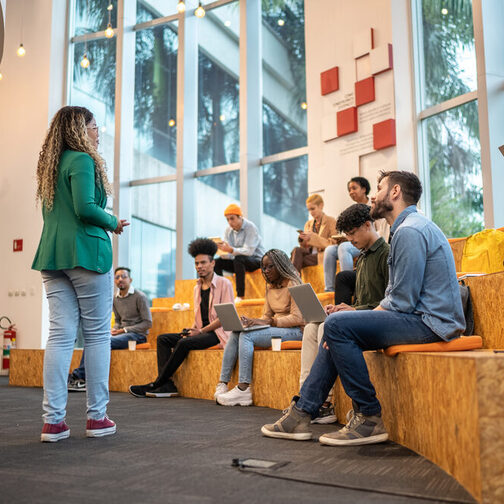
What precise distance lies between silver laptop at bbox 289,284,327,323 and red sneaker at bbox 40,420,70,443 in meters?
1.39

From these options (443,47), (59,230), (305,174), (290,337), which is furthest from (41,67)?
(59,230)

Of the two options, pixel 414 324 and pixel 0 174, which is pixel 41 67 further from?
pixel 414 324

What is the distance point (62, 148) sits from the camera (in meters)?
2.61

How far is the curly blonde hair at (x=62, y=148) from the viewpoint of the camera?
256cm

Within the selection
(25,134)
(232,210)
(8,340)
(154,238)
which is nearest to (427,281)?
(232,210)

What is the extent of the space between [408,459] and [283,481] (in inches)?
21.4

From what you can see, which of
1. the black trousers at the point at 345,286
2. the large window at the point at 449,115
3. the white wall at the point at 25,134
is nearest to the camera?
the black trousers at the point at 345,286

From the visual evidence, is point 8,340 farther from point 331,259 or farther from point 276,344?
point 276,344

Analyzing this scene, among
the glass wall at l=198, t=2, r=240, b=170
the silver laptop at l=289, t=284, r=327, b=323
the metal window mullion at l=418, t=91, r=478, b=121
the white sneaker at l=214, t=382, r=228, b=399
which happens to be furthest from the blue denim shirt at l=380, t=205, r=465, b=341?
the glass wall at l=198, t=2, r=240, b=170

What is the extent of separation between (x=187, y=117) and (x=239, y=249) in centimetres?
308

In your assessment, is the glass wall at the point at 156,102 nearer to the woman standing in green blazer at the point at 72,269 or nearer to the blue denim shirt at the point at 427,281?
the woman standing in green blazer at the point at 72,269

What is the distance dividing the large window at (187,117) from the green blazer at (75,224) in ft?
16.9

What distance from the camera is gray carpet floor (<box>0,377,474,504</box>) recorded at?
1588 mm

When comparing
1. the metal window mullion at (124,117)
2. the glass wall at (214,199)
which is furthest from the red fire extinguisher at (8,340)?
the glass wall at (214,199)
